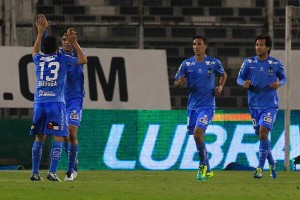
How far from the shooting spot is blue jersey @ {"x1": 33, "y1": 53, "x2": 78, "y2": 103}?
1527cm

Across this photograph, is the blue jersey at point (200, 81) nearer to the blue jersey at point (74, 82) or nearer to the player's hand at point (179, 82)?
the player's hand at point (179, 82)

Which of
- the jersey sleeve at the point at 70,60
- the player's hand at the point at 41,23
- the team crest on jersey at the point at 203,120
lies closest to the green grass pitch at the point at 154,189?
the team crest on jersey at the point at 203,120

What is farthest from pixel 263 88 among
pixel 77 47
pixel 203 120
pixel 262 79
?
pixel 77 47

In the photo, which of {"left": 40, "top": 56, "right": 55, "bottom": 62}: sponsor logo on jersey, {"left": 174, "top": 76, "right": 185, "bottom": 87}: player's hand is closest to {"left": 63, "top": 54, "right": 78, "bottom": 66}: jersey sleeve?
{"left": 40, "top": 56, "right": 55, "bottom": 62}: sponsor logo on jersey

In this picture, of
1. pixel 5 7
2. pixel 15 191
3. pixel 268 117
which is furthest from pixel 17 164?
pixel 15 191

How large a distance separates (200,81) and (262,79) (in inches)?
42.8

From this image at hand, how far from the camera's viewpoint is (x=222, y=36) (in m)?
25.6

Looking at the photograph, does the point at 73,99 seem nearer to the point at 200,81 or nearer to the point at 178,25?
the point at 200,81

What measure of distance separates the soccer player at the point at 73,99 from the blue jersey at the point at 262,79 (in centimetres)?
266

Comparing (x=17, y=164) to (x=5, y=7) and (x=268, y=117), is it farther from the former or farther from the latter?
(x=268, y=117)

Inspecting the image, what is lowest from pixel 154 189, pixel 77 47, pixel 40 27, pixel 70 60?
pixel 154 189

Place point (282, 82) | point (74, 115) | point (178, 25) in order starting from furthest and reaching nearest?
1. point (178, 25)
2. point (282, 82)
3. point (74, 115)

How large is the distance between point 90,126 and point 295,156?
4142mm

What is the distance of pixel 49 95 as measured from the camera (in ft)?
50.0
